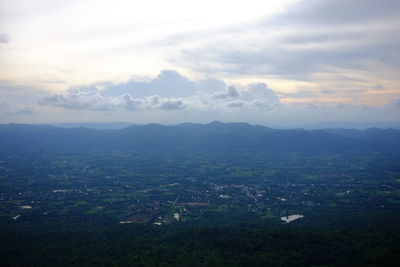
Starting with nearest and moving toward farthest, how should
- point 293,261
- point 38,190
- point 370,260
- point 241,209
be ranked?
point 370,260 → point 293,261 → point 241,209 → point 38,190

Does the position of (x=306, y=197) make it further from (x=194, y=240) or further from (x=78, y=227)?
(x=78, y=227)

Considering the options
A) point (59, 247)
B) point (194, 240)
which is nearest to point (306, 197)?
point (194, 240)

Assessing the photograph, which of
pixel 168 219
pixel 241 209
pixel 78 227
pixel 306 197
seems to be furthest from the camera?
pixel 306 197

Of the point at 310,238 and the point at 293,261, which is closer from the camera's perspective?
the point at 293,261

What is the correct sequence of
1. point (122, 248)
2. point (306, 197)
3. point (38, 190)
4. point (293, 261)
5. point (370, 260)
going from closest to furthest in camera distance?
1. point (370, 260)
2. point (293, 261)
3. point (122, 248)
4. point (306, 197)
5. point (38, 190)

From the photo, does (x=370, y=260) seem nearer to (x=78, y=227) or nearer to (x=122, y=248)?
(x=122, y=248)

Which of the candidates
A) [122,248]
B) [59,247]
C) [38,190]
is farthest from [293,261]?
[38,190]
